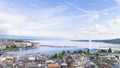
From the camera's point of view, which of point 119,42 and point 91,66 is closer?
point 91,66

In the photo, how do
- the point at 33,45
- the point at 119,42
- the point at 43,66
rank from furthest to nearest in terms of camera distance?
the point at 119,42 → the point at 33,45 → the point at 43,66

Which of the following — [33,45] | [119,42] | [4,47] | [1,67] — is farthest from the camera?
[119,42]

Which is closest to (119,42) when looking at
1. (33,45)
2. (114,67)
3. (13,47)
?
(33,45)

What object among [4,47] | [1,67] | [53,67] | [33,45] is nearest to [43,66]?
[53,67]

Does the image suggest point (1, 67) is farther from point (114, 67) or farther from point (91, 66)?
point (114, 67)

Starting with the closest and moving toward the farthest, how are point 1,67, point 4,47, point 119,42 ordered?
1. point 1,67
2. point 4,47
3. point 119,42

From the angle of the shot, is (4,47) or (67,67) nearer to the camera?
(67,67)

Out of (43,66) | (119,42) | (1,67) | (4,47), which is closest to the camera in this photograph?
(1,67)

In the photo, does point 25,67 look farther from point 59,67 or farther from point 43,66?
point 59,67
